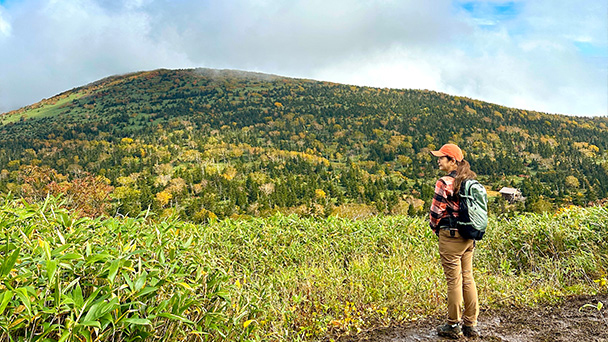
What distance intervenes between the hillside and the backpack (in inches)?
1776

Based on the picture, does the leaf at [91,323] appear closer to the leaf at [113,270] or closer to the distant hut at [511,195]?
the leaf at [113,270]

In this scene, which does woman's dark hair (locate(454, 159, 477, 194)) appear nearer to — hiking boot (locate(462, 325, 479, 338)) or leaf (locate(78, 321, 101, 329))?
hiking boot (locate(462, 325, 479, 338))

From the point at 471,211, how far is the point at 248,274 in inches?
108

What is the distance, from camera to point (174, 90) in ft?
601

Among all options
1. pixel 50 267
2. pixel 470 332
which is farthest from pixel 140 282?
pixel 470 332

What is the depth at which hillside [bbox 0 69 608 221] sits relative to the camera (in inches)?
3002

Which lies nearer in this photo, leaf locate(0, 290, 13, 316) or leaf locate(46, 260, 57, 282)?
leaf locate(0, 290, 13, 316)

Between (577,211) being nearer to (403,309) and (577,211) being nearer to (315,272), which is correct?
(403,309)

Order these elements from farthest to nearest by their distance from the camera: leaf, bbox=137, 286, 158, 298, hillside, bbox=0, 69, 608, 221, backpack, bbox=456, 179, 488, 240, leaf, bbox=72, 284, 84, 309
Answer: hillside, bbox=0, 69, 608, 221 → backpack, bbox=456, 179, 488, 240 → leaf, bbox=137, 286, 158, 298 → leaf, bbox=72, 284, 84, 309

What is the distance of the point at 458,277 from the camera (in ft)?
10.4

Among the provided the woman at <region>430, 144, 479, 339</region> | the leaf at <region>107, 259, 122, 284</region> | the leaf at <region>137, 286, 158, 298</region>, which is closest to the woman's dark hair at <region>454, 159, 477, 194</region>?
the woman at <region>430, 144, 479, 339</region>

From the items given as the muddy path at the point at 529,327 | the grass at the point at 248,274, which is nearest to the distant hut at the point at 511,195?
the grass at the point at 248,274

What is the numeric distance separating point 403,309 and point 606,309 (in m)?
2.13

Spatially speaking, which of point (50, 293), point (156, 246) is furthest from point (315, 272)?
point (50, 293)
